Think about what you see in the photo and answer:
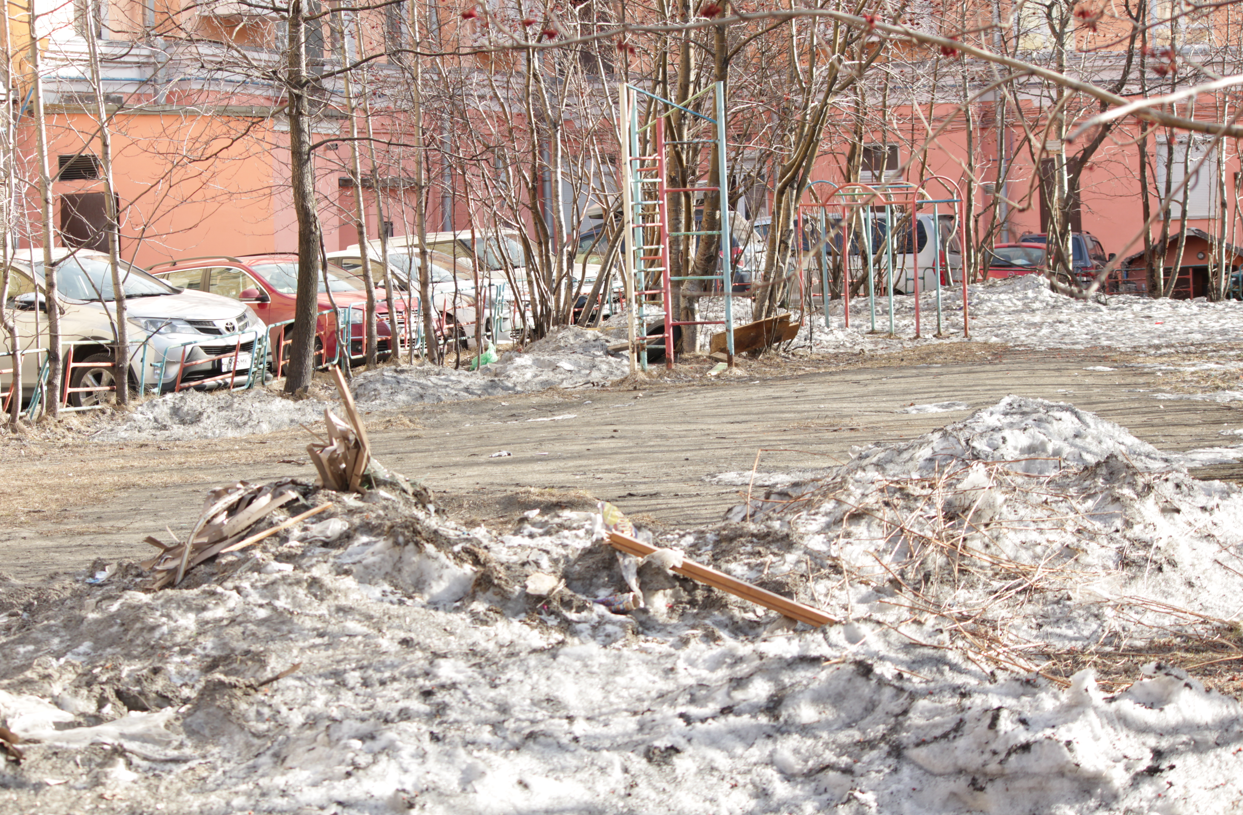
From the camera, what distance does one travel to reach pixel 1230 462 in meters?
5.23

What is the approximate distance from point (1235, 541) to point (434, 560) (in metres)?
2.88

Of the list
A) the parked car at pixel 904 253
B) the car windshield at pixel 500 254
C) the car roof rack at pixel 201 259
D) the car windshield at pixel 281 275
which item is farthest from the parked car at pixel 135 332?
the parked car at pixel 904 253

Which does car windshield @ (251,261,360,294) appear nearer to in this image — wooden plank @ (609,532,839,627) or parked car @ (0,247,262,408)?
parked car @ (0,247,262,408)

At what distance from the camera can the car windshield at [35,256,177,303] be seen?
11094 mm

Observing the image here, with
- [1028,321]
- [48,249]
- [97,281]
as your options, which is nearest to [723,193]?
[48,249]

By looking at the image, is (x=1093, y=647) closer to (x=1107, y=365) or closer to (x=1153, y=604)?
(x=1153, y=604)

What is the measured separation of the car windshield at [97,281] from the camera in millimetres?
11094

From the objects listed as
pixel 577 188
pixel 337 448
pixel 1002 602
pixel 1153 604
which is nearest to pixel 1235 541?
pixel 1153 604

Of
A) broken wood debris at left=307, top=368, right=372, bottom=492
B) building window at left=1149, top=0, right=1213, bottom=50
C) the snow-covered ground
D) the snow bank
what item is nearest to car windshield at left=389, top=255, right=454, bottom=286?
the snow-covered ground

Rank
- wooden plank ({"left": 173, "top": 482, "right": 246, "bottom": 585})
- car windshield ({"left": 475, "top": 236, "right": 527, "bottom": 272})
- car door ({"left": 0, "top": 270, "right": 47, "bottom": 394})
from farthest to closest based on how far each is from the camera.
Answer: car windshield ({"left": 475, "top": 236, "right": 527, "bottom": 272}) → car door ({"left": 0, "top": 270, "right": 47, "bottom": 394}) → wooden plank ({"left": 173, "top": 482, "right": 246, "bottom": 585})

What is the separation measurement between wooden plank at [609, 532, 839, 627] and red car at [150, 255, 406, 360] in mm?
9619

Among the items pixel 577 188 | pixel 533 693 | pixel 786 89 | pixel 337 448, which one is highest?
pixel 786 89

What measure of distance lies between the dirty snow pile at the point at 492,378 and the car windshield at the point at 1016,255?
11069 millimetres

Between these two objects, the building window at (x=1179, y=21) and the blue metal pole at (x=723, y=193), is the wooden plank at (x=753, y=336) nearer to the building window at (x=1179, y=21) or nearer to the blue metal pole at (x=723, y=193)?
the blue metal pole at (x=723, y=193)
